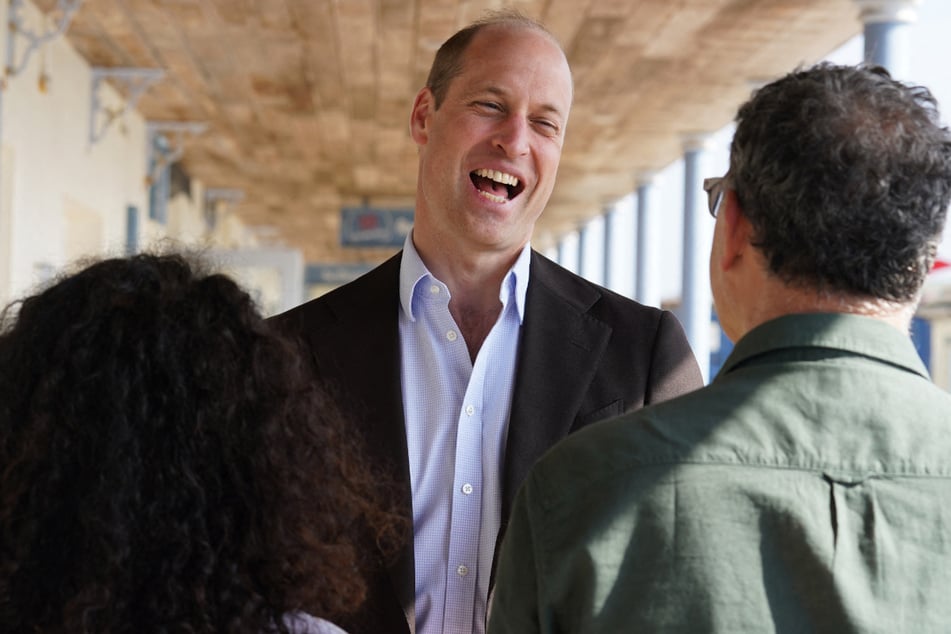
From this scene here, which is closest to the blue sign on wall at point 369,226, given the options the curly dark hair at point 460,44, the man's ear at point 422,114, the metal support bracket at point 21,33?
the metal support bracket at point 21,33

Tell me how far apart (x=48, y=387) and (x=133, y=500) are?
0.13 meters

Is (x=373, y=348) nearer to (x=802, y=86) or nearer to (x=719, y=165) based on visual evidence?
(x=802, y=86)

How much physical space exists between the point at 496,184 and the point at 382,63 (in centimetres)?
564

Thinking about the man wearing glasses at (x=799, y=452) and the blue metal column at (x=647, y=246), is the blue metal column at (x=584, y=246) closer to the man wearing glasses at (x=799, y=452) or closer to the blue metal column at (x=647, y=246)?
the blue metal column at (x=647, y=246)

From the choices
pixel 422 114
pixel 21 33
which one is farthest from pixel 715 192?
pixel 21 33

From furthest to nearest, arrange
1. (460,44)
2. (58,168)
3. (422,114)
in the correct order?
(58,168)
(422,114)
(460,44)

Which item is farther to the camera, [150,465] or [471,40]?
[471,40]

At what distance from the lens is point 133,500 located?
3.69 ft

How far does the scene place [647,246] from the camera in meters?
13.4

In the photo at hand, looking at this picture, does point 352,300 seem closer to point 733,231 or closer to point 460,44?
point 460,44

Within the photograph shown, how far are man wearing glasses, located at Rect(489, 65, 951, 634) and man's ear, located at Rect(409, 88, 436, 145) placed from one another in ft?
3.54

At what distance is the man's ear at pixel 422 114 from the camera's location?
2244mm

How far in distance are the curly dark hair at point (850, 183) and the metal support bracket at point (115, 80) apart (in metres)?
6.90

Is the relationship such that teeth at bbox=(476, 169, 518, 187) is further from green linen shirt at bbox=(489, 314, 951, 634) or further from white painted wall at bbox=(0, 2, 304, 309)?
white painted wall at bbox=(0, 2, 304, 309)
